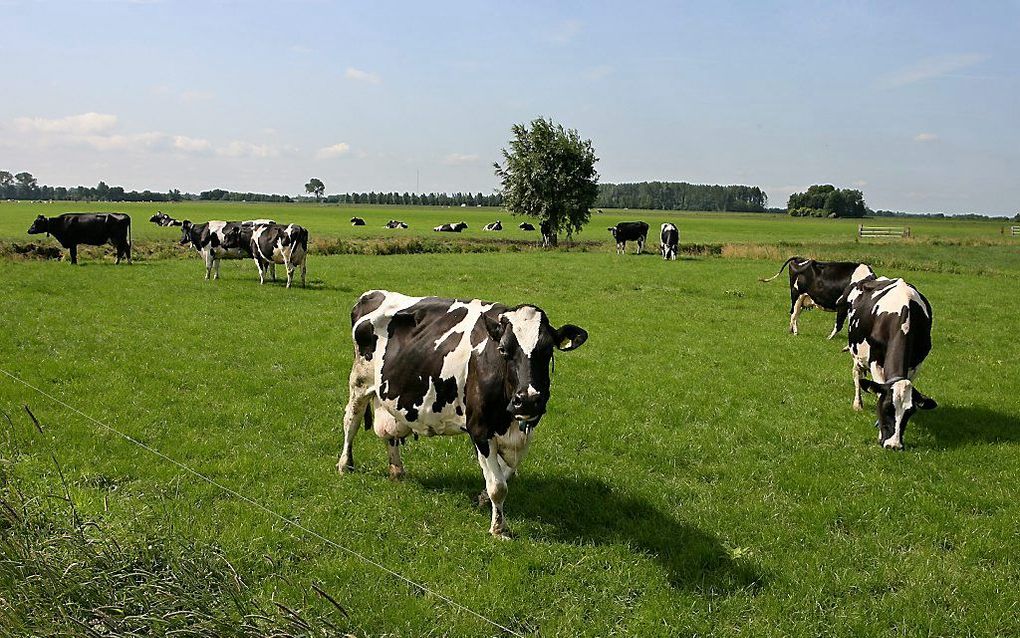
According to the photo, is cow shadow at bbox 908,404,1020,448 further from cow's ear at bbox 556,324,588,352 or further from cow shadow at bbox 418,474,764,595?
cow's ear at bbox 556,324,588,352

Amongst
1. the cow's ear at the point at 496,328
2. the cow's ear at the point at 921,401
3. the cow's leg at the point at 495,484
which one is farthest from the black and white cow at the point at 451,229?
the cow's leg at the point at 495,484

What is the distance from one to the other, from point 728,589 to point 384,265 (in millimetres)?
27101

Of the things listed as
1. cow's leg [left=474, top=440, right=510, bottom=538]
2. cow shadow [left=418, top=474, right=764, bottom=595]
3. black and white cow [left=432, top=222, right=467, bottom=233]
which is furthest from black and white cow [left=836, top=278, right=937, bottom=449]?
black and white cow [left=432, top=222, right=467, bottom=233]

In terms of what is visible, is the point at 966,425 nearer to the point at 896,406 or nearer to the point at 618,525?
the point at 896,406

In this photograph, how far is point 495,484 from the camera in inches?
264

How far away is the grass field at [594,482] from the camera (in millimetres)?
5719

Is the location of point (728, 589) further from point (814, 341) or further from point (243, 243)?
point (243, 243)

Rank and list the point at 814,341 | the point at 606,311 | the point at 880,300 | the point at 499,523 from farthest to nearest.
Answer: the point at 606,311 < the point at 814,341 < the point at 880,300 < the point at 499,523

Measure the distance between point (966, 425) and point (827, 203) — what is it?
6295 inches

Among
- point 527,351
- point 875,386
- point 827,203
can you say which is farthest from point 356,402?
point 827,203

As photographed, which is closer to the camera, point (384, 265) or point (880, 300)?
point (880, 300)

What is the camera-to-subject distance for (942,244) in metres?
54.1

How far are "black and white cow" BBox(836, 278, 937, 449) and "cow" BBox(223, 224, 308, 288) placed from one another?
1774 cm

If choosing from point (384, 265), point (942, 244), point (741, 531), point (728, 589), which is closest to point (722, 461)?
point (741, 531)
